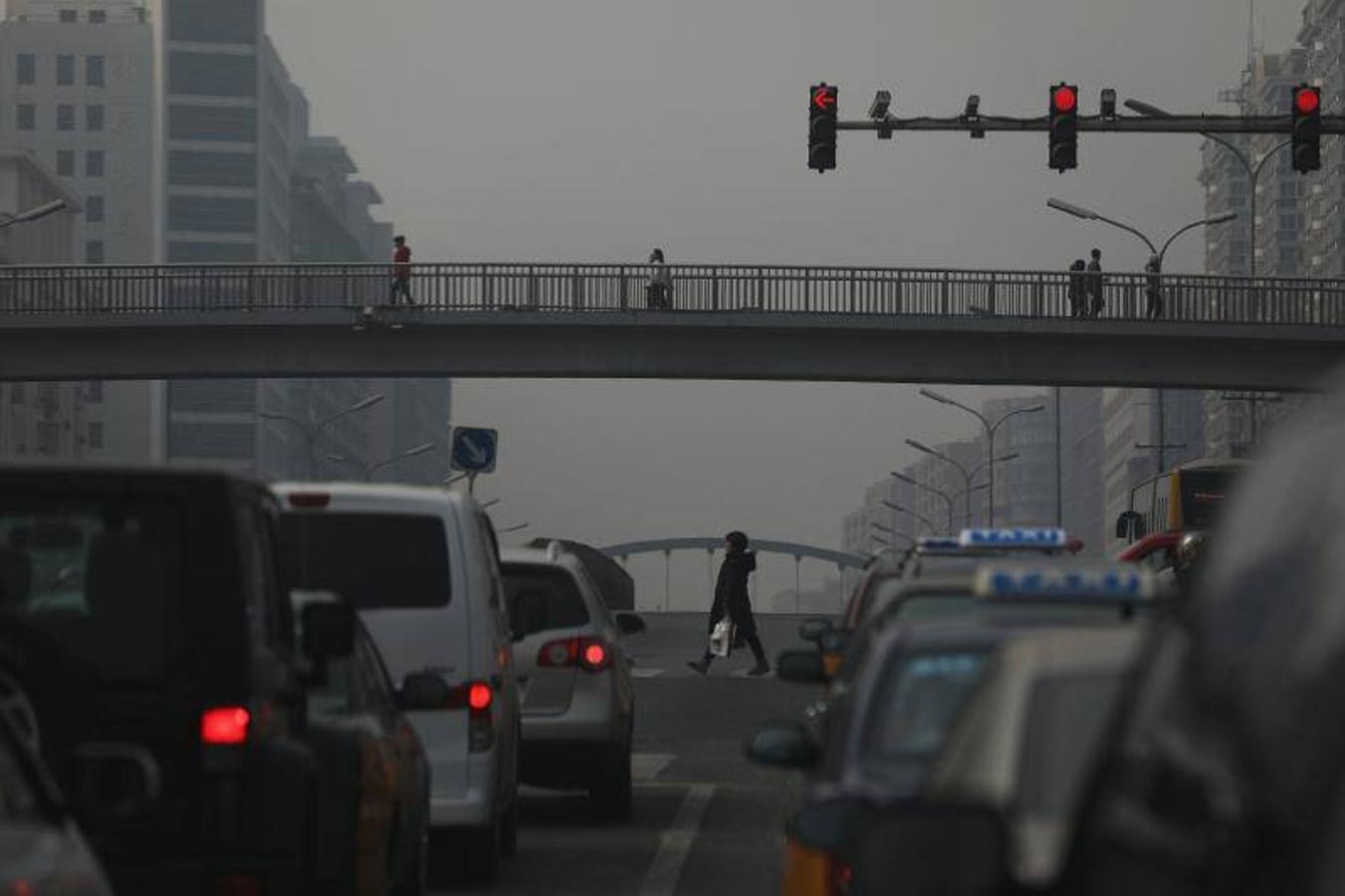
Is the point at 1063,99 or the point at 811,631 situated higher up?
the point at 1063,99

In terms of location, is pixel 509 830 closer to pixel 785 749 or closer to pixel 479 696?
pixel 479 696

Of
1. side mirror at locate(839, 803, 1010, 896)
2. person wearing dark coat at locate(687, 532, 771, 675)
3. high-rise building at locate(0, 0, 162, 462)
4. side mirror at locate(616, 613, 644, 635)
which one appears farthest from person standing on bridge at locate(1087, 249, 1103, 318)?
high-rise building at locate(0, 0, 162, 462)

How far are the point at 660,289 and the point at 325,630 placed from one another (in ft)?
173

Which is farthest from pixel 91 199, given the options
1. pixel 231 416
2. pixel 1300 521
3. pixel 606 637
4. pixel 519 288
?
pixel 1300 521

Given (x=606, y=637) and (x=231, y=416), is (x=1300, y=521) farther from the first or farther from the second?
(x=231, y=416)

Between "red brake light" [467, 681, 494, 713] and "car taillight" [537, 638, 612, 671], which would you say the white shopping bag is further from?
"red brake light" [467, 681, 494, 713]

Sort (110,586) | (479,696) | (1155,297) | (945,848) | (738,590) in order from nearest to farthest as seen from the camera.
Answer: (945,848), (110,586), (479,696), (738,590), (1155,297)

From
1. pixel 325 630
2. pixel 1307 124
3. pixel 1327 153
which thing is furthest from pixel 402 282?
pixel 1327 153

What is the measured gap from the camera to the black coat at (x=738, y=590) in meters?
38.7

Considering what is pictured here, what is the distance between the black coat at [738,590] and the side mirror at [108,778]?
29.5 metres

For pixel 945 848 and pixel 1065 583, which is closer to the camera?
pixel 945 848

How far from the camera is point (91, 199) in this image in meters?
195

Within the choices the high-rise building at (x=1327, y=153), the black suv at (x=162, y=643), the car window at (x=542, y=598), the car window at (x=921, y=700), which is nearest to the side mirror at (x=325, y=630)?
the black suv at (x=162, y=643)

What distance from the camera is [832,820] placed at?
7691 millimetres
